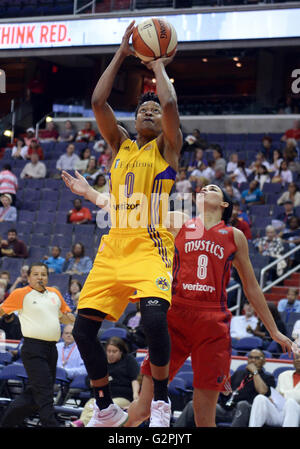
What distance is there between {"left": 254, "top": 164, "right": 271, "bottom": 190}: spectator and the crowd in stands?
0.02 m

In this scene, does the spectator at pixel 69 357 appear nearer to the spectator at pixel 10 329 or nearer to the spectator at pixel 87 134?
the spectator at pixel 10 329

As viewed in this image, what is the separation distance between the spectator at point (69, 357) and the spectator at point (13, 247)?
14.4 feet

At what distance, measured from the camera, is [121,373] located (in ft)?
28.9

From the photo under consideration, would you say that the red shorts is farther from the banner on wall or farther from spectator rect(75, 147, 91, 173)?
the banner on wall

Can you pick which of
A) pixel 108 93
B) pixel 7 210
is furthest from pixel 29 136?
pixel 108 93

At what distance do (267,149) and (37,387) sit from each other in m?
10.3

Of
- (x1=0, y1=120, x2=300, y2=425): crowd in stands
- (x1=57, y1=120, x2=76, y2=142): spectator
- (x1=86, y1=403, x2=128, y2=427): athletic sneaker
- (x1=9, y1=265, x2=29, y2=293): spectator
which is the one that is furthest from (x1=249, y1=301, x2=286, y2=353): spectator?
(x1=57, y1=120, x2=76, y2=142): spectator

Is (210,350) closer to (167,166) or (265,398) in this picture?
(167,166)

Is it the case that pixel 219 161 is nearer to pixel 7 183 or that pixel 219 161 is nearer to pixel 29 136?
pixel 7 183

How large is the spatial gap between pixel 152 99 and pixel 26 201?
12244mm

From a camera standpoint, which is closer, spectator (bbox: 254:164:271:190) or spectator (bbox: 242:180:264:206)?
spectator (bbox: 242:180:264:206)

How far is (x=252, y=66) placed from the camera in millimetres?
22359

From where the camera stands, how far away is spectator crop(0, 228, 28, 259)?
47.3 ft
